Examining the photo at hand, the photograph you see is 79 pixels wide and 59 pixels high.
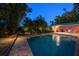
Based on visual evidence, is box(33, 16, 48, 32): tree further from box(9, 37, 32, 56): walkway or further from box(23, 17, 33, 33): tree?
box(9, 37, 32, 56): walkway

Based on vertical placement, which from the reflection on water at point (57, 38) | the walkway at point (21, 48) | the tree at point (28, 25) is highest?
the tree at point (28, 25)

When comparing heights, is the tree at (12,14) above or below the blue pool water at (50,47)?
above

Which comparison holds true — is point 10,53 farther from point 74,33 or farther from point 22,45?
point 74,33

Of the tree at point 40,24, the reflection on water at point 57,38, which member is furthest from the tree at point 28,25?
the reflection on water at point 57,38

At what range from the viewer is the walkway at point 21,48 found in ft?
4.80

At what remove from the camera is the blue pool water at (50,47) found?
1451 millimetres

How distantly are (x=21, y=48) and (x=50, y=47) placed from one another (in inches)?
10.7

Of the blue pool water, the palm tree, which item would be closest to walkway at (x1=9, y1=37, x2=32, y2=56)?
the blue pool water

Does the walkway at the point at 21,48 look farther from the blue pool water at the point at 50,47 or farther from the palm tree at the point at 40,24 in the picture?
the palm tree at the point at 40,24

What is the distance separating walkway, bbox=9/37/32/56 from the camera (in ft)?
4.80

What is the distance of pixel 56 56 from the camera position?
1.46m

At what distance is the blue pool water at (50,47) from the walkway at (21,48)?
47 mm

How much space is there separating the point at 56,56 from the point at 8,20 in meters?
0.56

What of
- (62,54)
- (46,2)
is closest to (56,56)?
(62,54)
